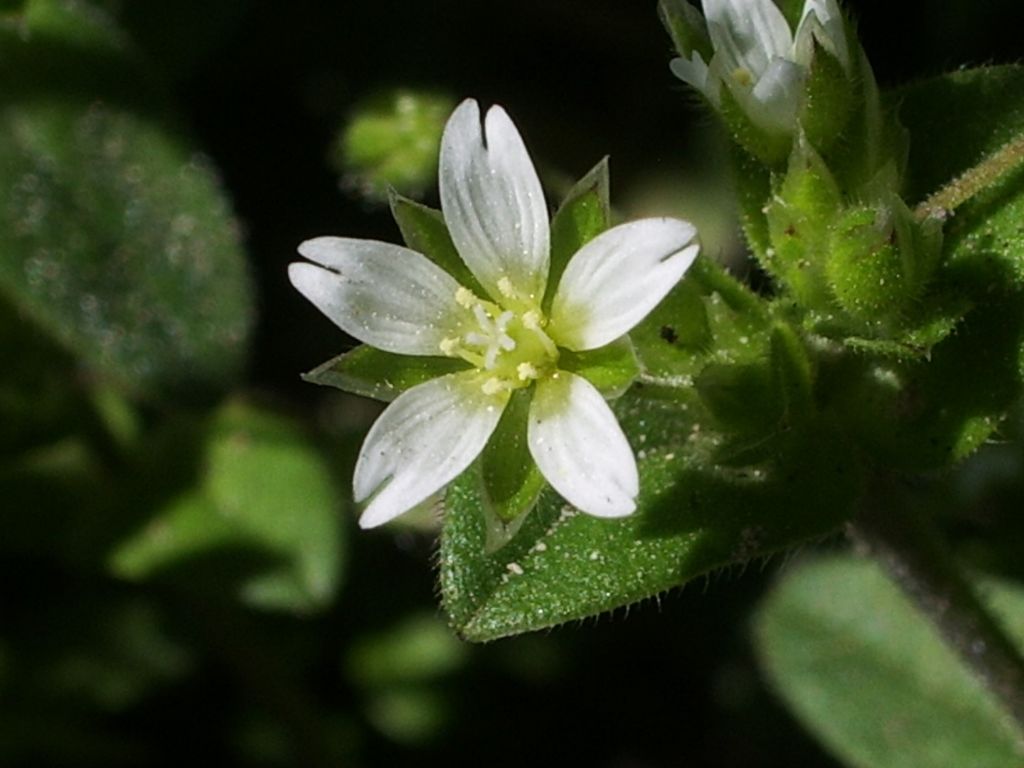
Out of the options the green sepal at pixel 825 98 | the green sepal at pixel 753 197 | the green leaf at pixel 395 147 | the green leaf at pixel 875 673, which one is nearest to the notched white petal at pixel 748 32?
the green sepal at pixel 825 98

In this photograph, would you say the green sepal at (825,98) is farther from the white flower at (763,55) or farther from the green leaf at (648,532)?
the green leaf at (648,532)

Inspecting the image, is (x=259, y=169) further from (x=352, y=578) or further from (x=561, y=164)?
(x=352, y=578)

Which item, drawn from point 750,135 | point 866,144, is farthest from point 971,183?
point 750,135

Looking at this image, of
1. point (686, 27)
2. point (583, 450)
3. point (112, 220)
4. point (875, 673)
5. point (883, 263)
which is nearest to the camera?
point (583, 450)

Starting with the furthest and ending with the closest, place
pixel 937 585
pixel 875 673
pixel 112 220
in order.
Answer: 1. pixel 112 220
2. pixel 875 673
3. pixel 937 585

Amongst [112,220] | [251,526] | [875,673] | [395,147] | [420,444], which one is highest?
[420,444]

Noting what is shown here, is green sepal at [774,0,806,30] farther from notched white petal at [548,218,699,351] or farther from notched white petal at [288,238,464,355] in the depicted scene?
notched white petal at [288,238,464,355]

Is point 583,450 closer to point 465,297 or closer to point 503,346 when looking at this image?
point 503,346
